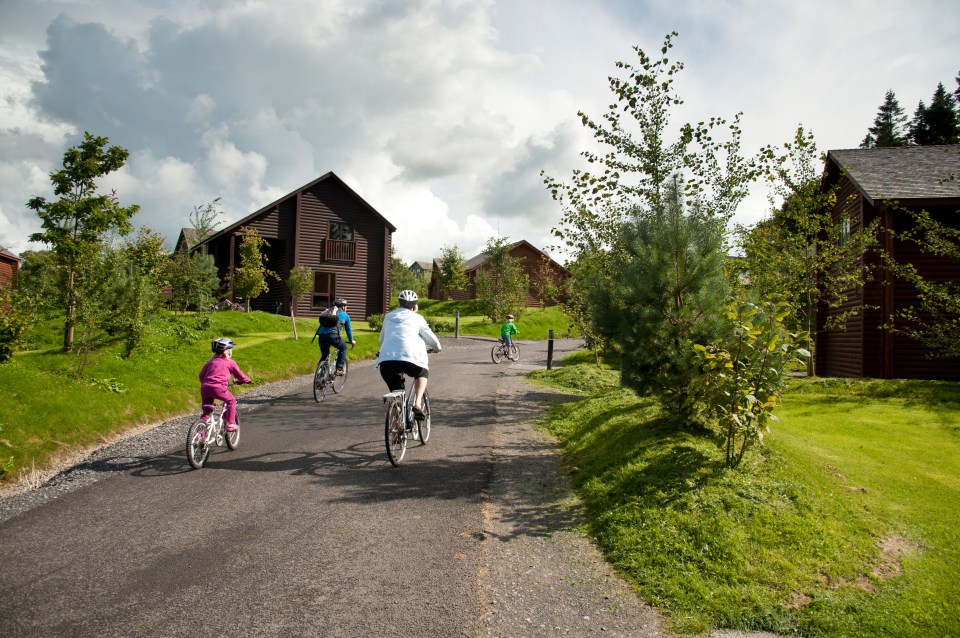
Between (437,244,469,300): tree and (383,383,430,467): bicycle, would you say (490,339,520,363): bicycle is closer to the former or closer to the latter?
(383,383,430,467): bicycle

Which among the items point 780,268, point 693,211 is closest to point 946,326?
point 780,268

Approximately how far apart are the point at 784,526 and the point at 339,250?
31.6 meters

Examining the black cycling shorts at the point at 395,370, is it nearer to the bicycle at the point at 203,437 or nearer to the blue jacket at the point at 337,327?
the bicycle at the point at 203,437

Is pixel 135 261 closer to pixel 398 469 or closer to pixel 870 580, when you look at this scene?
pixel 398 469

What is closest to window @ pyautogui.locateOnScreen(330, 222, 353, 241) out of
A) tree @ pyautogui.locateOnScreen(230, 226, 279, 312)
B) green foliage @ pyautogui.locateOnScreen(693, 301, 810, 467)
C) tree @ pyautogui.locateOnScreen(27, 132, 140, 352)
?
tree @ pyautogui.locateOnScreen(230, 226, 279, 312)

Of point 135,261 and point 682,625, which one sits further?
point 135,261

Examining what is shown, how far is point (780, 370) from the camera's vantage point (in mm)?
6344

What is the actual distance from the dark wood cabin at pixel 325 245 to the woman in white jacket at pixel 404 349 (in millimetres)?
26446

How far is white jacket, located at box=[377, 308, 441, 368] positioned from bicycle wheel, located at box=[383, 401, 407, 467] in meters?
0.60

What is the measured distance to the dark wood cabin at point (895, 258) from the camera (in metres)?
15.6

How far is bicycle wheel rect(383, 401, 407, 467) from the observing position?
6.99 m

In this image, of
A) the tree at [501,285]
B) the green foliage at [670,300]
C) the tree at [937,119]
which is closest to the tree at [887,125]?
the tree at [937,119]

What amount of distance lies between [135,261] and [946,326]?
2009 cm

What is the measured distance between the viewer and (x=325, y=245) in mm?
33750
